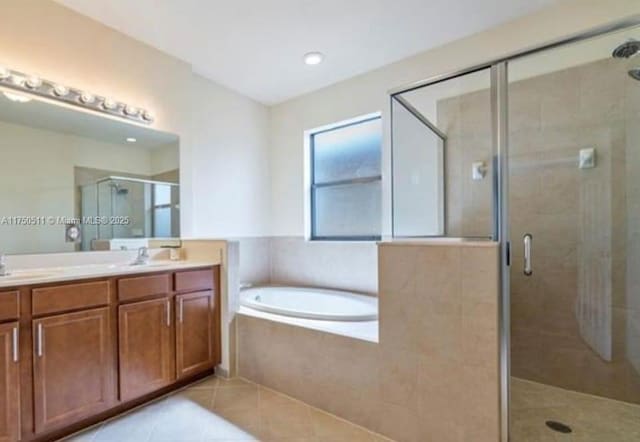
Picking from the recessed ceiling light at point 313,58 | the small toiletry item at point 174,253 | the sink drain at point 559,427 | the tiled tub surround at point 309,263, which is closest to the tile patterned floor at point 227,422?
the sink drain at point 559,427

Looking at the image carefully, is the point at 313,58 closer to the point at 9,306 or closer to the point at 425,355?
the point at 425,355

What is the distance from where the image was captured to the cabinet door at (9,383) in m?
1.48

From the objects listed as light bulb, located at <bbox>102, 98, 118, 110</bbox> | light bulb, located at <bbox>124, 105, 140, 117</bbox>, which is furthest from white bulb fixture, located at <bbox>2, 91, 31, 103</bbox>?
light bulb, located at <bbox>124, 105, 140, 117</bbox>

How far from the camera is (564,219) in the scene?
214 centimetres

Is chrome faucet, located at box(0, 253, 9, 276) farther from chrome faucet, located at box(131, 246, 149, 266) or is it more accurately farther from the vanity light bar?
the vanity light bar

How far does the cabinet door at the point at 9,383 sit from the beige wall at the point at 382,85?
238 centimetres

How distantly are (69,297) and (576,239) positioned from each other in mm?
3001

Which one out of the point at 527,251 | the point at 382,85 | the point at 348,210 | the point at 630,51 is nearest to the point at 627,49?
the point at 630,51

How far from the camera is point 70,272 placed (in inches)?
76.1

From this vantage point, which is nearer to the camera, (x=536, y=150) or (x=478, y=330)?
(x=478, y=330)

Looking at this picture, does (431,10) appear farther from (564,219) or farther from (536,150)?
(564,219)

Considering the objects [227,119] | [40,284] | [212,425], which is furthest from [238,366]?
[227,119]

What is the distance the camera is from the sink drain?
170 centimetres

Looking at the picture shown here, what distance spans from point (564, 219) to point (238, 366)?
2463 mm
